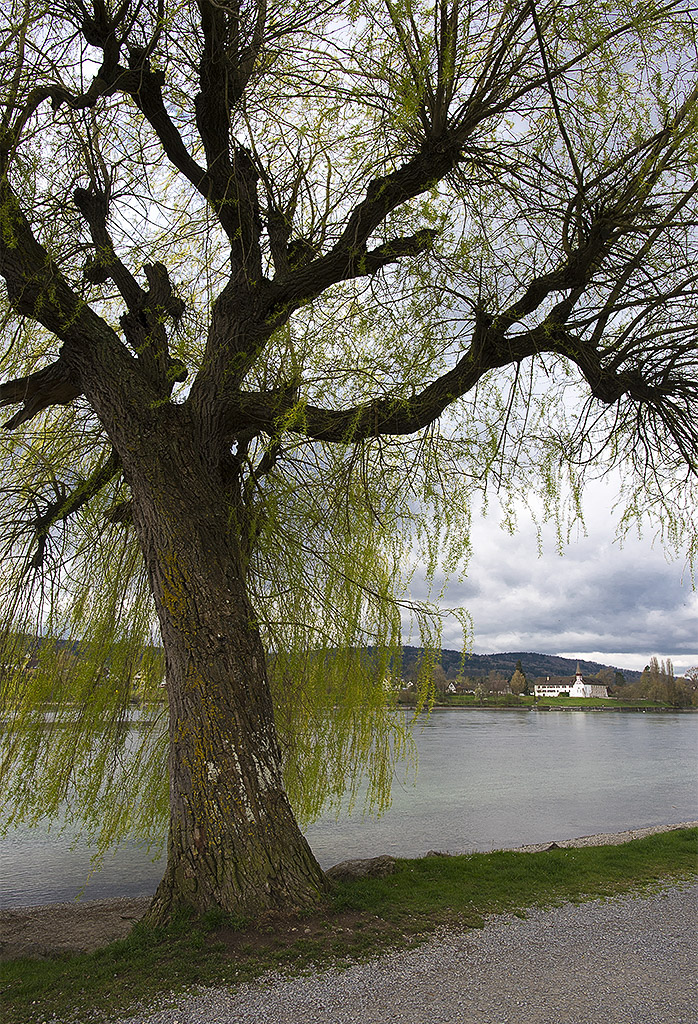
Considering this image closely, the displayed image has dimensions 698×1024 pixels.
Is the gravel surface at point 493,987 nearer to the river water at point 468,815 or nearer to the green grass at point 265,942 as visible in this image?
the green grass at point 265,942

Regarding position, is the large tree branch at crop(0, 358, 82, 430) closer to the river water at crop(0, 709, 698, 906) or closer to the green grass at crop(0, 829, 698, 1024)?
the green grass at crop(0, 829, 698, 1024)

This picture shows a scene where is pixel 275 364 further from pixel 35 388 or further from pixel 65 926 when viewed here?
pixel 65 926

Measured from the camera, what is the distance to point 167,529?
419 centimetres

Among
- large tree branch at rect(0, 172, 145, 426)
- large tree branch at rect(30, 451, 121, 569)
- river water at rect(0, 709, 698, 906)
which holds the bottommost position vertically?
river water at rect(0, 709, 698, 906)

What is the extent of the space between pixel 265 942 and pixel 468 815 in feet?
34.4

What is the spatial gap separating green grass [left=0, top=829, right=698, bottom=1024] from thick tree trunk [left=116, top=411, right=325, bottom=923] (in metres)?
0.16

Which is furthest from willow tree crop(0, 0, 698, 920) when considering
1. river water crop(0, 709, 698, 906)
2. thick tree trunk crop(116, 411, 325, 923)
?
river water crop(0, 709, 698, 906)

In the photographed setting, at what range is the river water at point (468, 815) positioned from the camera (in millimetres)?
8883

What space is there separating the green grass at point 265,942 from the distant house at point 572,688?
80.6 metres

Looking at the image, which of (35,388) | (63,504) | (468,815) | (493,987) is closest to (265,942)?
(493,987)

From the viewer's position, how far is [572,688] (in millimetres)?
90938

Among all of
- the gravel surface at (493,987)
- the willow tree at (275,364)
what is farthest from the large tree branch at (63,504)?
the gravel surface at (493,987)

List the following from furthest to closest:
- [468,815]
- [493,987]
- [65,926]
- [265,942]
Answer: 1. [468,815]
2. [65,926]
3. [265,942]
4. [493,987]

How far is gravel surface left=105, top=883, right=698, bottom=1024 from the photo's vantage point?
9.25 feet
